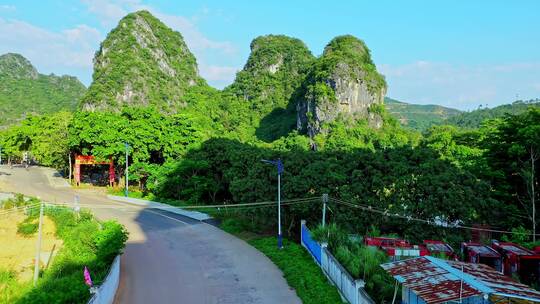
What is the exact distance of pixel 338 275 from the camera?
1455 centimetres

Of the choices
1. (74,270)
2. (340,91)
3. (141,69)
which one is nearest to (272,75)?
(141,69)

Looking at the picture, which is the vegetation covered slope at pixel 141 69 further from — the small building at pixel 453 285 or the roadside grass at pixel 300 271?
the small building at pixel 453 285

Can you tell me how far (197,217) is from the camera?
94.4 ft

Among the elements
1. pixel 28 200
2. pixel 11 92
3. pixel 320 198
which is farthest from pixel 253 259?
pixel 11 92

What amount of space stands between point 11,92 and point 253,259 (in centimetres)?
11827

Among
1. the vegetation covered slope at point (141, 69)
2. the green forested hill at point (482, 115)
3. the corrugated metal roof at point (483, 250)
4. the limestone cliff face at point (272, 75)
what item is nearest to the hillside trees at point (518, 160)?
the corrugated metal roof at point (483, 250)

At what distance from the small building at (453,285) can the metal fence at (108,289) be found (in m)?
8.15

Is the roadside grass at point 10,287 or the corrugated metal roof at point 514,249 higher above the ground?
the corrugated metal roof at point 514,249

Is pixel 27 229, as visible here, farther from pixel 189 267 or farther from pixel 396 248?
pixel 396 248

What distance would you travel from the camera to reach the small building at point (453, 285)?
9.22 meters

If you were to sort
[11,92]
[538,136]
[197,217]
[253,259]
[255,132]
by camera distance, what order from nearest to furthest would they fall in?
[253,259]
[538,136]
[197,217]
[255,132]
[11,92]

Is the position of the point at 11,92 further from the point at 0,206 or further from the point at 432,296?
the point at 432,296

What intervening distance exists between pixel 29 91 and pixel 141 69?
51096 millimetres

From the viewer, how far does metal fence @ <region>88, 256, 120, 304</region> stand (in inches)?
482
